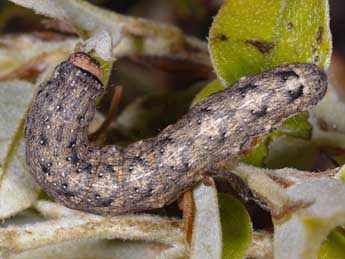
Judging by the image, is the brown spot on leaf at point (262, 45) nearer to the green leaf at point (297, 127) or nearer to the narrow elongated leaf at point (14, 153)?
the green leaf at point (297, 127)

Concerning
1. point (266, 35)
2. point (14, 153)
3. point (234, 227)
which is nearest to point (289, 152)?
point (266, 35)

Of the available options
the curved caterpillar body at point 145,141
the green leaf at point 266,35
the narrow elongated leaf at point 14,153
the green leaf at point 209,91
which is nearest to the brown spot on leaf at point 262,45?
the green leaf at point 266,35

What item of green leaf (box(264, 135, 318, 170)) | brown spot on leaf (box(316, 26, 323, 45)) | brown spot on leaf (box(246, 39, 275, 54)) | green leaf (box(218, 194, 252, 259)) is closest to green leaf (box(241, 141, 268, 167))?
green leaf (box(264, 135, 318, 170))

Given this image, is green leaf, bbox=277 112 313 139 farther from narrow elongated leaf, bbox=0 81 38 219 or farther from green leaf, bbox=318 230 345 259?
narrow elongated leaf, bbox=0 81 38 219

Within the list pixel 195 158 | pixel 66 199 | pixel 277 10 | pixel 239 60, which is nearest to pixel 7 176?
pixel 66 199

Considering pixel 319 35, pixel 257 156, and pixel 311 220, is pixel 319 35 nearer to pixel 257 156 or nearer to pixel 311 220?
pixel 257 156
